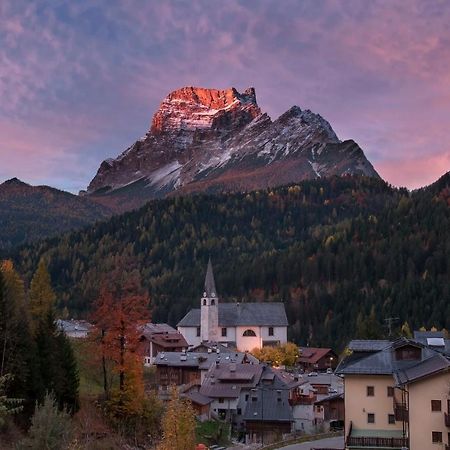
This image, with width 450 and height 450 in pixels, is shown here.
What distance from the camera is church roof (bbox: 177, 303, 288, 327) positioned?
503 feet

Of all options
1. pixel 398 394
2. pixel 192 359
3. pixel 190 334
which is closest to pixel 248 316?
pixel 190 334

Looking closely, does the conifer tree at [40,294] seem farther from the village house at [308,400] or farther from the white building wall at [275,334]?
the white building wall at [275,334]

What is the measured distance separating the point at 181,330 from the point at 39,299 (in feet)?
260

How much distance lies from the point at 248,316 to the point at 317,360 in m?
25.5

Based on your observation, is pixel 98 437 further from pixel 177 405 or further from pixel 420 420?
pixel 420 420

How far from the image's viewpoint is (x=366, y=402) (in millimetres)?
55094

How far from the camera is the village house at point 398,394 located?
49094mm

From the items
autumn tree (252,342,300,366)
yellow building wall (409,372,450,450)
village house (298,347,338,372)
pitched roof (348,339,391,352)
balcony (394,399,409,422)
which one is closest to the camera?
yellow building wall (409,372,450,450)

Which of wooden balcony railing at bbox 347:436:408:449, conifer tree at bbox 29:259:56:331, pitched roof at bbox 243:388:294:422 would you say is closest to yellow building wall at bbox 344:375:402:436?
wooden balcony railing at bbox 347:436:408:449

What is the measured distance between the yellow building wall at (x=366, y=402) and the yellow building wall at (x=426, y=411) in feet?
15.8

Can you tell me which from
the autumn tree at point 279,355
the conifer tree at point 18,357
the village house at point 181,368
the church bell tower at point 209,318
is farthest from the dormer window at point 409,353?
the church bell tower at point 209,318

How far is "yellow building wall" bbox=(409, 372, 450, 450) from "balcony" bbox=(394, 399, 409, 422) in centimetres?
93

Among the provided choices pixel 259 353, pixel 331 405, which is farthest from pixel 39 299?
pixel 259 353

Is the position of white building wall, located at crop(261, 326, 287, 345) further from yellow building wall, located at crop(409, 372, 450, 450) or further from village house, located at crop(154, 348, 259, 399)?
yellow building wall, located at crop(409, 372, 450, 450)
